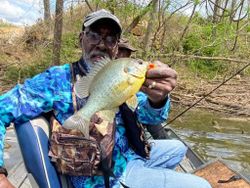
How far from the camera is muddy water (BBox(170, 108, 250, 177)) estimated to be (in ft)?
26.6

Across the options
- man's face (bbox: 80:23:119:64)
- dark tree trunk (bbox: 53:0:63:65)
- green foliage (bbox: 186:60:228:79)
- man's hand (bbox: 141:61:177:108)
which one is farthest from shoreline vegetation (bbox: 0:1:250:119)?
man's hand (bbox: 141:61:177:108)

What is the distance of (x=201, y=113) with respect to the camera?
38.5ft

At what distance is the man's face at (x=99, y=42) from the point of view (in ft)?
9.44

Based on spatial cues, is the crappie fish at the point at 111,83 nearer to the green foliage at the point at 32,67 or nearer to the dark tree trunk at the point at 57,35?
the dark tree trunk at the point at 57,35

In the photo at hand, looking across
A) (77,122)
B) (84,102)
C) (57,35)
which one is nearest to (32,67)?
(57,35)

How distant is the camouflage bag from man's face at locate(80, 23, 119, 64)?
527 mm

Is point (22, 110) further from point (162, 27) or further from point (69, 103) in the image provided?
point (162, 27)

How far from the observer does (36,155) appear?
8.65ft

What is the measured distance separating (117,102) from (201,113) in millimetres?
9782

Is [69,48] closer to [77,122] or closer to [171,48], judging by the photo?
[171,48]

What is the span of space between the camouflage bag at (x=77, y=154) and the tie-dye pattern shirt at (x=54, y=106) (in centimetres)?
10

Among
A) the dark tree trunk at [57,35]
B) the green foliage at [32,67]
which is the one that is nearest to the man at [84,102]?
the dark tree trunk at [57,35]

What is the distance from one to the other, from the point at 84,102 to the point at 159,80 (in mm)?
589

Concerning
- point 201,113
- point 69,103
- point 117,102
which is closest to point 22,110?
point 69,103
